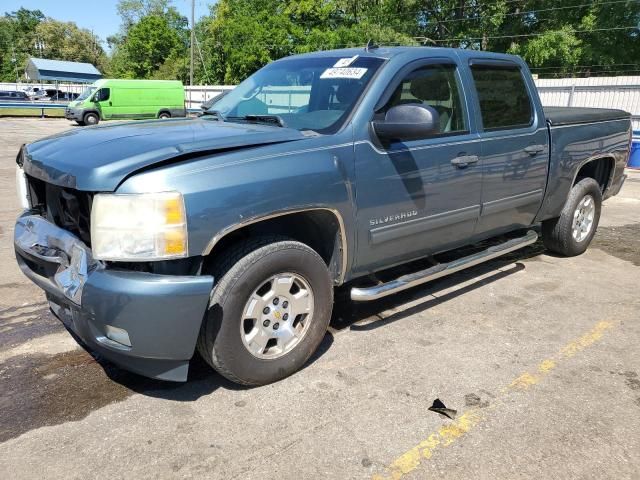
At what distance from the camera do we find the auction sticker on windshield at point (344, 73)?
3.61 m

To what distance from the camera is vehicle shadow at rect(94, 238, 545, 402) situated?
10.3ft

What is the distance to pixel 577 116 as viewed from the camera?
5.25 meters

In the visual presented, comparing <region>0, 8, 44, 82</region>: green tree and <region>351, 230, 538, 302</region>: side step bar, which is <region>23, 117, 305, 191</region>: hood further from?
<region>0, 8, 44, 82</region>: green tree

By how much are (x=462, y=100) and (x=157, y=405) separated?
293 centimetres

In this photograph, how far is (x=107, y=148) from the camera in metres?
2.86

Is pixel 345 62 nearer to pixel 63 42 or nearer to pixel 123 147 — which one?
pixel 123 147

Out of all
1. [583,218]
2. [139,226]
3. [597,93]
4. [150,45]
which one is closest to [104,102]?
[597,93]

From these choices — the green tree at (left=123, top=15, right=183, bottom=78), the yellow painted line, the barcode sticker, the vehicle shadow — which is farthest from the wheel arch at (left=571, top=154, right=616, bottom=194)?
the green tree at (left=123, top=15, right=183, bottom=78)

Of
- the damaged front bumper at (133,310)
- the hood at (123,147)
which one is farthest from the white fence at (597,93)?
the damaged front bumper at (133,310)

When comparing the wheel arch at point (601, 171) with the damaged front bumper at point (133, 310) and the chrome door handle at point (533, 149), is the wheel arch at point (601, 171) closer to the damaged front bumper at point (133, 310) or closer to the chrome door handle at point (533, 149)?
the chrome door handle at point (533, 149)

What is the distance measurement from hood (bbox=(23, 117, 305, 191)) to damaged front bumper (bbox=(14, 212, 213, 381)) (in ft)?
1.28

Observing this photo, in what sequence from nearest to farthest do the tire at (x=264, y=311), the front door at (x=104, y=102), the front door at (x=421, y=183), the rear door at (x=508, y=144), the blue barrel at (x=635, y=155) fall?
the tire at (x=264, y=311), the front door at (x=421, y=183), the rear door at (x=508, y=144), the blue barrel at (x=635, y=155), the front door at (x=104, y=102)

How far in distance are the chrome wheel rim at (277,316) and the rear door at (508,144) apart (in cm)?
182

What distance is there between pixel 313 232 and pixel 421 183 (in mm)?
830
